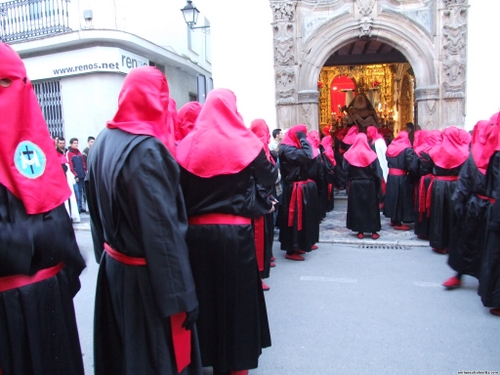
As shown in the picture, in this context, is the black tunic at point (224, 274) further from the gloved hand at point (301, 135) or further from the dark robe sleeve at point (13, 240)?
the gloved hand at point (301, 135)

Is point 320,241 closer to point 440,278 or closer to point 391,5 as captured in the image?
point 440,278

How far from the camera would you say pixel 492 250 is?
4098mm

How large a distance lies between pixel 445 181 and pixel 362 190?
1340 millimetres

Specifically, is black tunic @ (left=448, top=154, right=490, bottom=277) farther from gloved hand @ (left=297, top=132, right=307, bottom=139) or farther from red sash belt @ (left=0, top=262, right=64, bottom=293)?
red sash belt @ (left=0, top=262, right=64, bottom=293)

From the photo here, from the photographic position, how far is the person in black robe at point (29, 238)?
1.88m

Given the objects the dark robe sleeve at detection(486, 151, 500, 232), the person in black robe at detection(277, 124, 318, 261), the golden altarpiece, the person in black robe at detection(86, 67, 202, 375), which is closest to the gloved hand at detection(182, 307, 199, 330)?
the person in black robe at detection(86, 67, 202, 375)

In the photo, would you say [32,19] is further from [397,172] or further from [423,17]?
A: [397,172]

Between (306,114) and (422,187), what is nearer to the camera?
(422,187)

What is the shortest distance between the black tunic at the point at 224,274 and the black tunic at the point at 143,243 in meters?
0.62

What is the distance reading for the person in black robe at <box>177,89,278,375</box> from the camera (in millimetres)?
2939

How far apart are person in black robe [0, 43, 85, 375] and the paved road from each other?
2.14 ft

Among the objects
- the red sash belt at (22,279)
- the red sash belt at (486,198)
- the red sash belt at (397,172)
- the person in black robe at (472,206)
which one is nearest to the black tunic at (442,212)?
the person in black robe at (472,206)

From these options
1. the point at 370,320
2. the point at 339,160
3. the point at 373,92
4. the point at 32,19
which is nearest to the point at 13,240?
the point at 370,320

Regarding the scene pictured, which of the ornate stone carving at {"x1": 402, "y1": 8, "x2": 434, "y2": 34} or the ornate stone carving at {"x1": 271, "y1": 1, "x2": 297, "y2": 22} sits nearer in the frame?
the ornate stone carving at {"x1": 402, "y1": 8, "x2": 434, "y2": 34}
